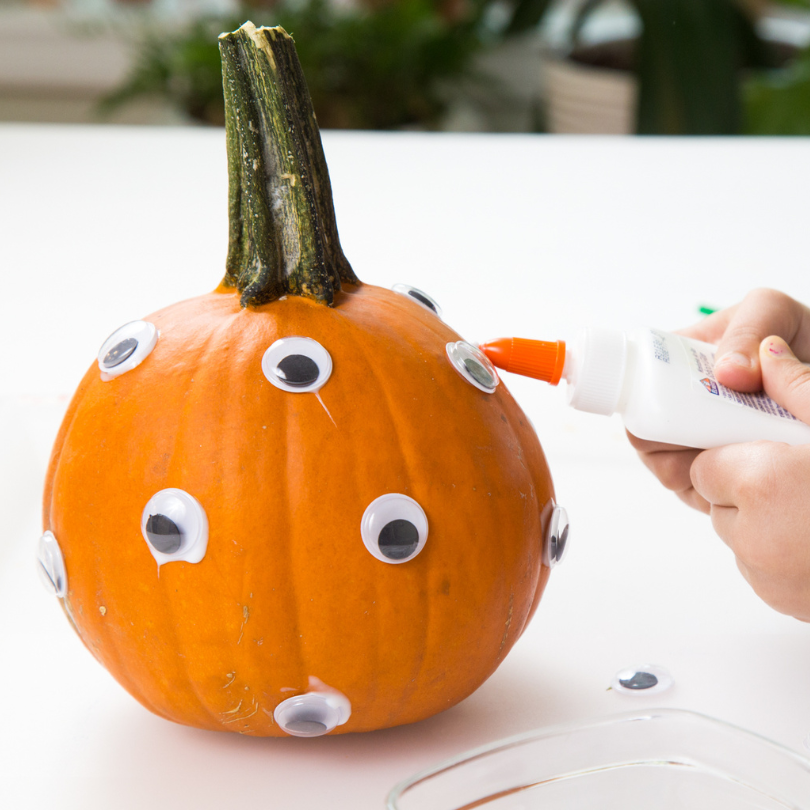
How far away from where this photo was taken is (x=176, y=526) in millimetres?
492

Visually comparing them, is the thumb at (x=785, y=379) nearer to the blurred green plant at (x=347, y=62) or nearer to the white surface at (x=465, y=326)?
the white surface at (x=465, y=326)

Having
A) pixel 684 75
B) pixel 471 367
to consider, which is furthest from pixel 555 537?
pixel 684 75

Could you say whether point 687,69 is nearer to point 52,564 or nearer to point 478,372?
point 478,372

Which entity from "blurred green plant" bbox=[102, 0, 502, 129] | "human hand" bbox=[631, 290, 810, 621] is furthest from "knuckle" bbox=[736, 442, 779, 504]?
"blurred green plant" bbox=[102, 0, 502, 129]

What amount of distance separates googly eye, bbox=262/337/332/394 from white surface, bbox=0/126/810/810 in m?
0.21

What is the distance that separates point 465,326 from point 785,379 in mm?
580

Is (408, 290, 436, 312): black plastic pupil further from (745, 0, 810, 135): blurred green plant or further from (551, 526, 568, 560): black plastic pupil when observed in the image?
(745, 0, 810, 135): blurred green plant

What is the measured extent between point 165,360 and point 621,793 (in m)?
0.34

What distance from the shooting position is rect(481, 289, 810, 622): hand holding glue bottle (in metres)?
0.58

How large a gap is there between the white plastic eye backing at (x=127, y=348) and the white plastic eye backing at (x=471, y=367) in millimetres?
165

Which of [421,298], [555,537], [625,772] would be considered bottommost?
[625,772]

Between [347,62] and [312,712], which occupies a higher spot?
[347,62]

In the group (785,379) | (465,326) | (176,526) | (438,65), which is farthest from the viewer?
(438,65)

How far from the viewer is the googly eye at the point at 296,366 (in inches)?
20.3
